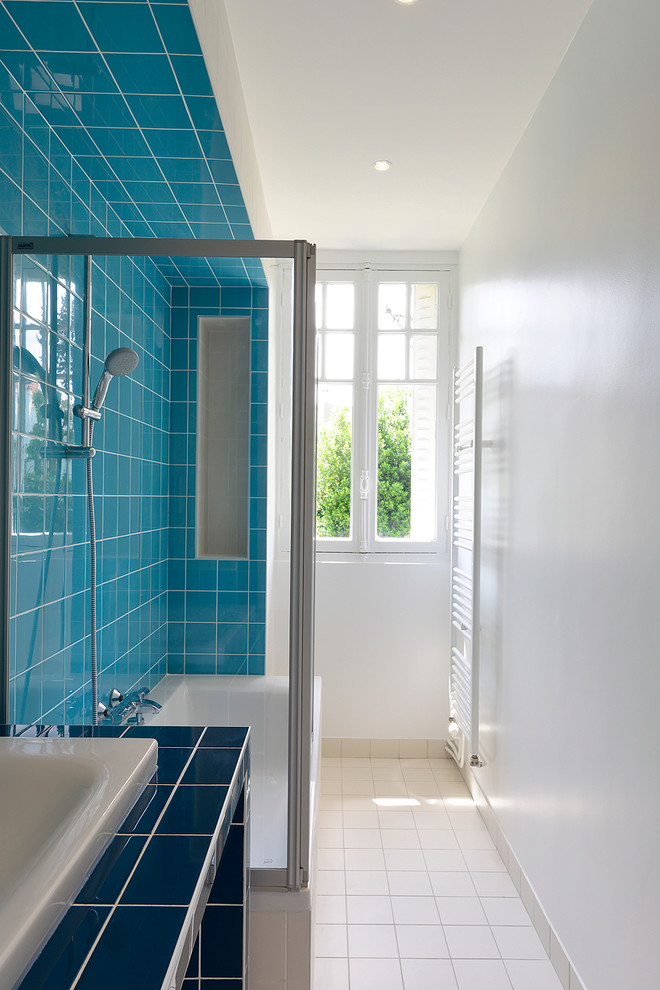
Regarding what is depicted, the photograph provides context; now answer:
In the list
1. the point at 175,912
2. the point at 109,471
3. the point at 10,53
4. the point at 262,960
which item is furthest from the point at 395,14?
the point at 262,960

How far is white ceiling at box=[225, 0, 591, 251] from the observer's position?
6.16 feet

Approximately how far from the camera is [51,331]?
64.5 inches

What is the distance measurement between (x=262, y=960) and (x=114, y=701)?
688mm

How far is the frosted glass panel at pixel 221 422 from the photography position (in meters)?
1.56

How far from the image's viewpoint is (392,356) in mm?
3793

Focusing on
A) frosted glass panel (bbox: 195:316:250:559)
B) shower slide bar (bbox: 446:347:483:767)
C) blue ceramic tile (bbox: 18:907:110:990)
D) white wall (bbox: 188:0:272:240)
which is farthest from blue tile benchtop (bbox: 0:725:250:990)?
shower slide bar (bbox: 446:347:483:767)

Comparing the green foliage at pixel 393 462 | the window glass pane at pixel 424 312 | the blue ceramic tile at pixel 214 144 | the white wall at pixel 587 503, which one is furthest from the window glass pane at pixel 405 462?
the blue ceramic tile at pixel 214 144

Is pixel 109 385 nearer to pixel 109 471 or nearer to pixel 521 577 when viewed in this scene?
pixel 109 471

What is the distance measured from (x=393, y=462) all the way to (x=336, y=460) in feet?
1.01

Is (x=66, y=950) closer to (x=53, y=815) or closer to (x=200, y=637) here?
(x=53, y=815)

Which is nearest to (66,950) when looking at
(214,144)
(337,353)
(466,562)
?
(214,144)

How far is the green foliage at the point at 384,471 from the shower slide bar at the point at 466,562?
32 centimetres

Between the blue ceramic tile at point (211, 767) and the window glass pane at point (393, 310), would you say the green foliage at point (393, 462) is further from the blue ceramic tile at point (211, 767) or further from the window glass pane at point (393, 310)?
the blue ceramic tile at point (211, 767)

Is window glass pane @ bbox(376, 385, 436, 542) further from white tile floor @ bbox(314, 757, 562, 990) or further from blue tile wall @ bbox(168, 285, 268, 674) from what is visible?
blue tile wall @ bbox(168, 285, 268, 674)
